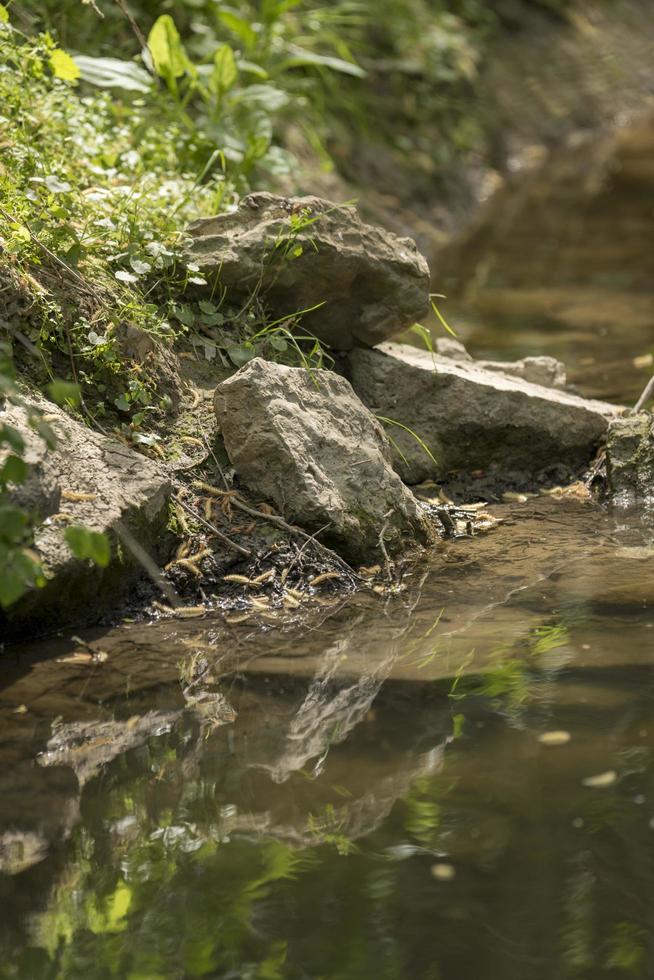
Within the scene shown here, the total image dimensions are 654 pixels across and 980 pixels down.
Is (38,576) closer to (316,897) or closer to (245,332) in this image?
(316,897)

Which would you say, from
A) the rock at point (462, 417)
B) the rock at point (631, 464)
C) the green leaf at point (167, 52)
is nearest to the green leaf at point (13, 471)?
the rock at point (462, 417)

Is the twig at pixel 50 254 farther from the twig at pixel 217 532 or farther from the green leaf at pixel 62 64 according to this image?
the green leaf at pixel 62 64

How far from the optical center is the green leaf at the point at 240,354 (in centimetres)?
425

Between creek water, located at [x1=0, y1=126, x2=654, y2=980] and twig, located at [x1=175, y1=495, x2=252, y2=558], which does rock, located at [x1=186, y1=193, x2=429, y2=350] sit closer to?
twig, located at [x1=175, y1=495, x2=252, y2=558]

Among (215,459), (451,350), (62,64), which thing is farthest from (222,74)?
(215,459)

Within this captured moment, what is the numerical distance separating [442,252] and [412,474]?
14.9ft

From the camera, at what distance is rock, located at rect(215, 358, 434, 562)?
378cm

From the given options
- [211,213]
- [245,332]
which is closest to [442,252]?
[211,213]

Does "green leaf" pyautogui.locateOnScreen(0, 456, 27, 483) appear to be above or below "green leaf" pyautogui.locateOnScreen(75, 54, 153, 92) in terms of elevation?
below

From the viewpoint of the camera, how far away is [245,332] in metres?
4.36

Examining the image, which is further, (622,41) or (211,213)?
(622,41)

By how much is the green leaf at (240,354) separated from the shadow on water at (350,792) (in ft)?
3.38

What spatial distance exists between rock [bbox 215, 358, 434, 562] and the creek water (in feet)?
0.68

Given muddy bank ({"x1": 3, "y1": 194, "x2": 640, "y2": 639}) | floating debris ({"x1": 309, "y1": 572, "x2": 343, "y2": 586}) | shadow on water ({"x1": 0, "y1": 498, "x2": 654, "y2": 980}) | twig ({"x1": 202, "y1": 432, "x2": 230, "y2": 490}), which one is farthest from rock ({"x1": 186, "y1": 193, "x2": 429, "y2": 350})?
shadow on water ({"x1": 0, "y1": 498, "x2": 654, "y2": 980})
